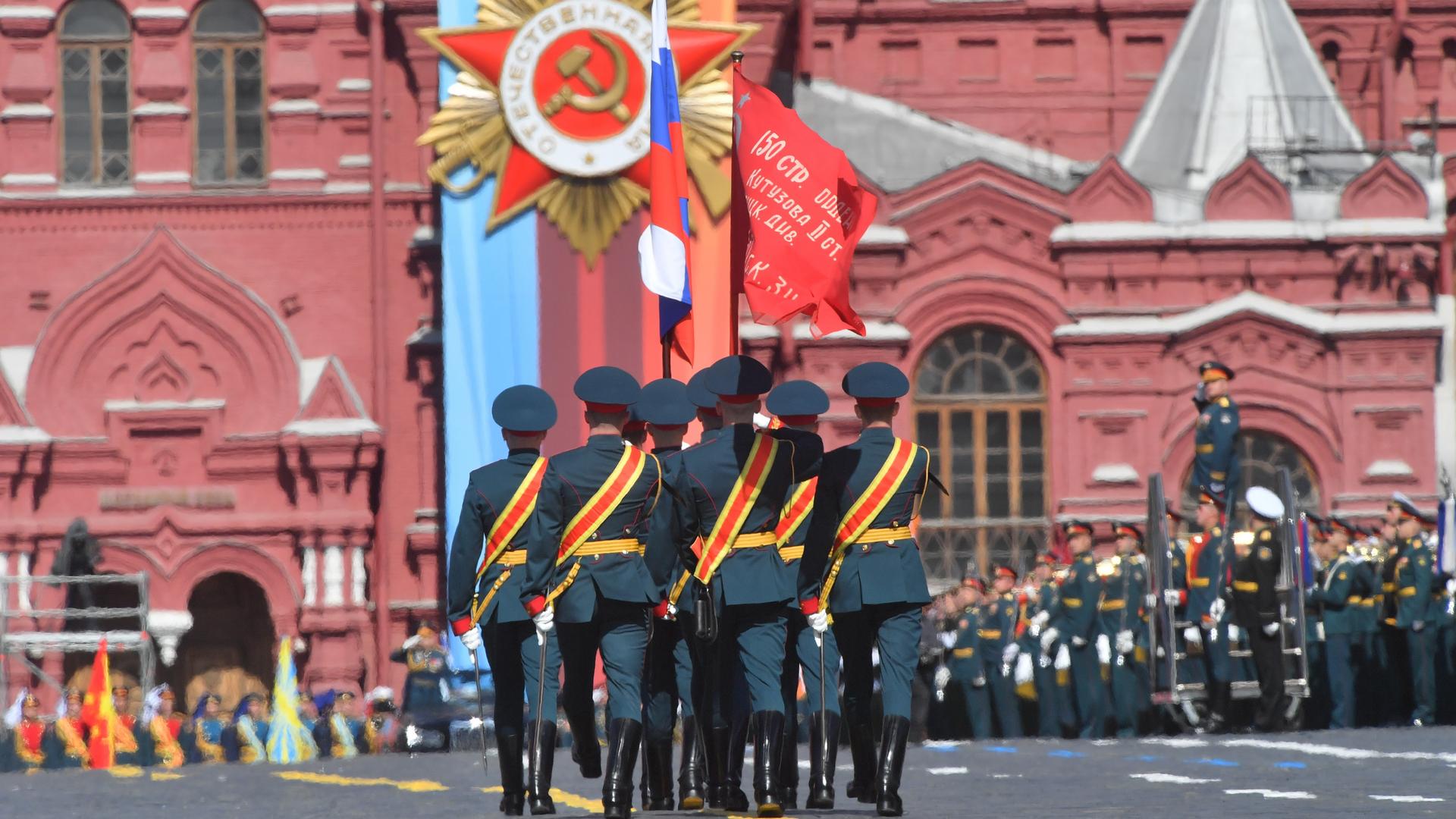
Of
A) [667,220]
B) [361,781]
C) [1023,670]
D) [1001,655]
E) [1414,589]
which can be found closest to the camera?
[667,220]

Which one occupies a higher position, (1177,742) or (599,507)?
(599,507)

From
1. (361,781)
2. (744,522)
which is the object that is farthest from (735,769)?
(361,781)

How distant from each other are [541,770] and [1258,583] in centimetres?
752

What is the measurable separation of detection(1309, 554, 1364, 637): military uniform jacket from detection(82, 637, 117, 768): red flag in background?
8679 mm

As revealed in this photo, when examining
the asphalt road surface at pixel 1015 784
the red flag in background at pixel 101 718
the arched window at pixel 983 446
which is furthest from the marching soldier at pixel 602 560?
the arched window at pixel 983 446

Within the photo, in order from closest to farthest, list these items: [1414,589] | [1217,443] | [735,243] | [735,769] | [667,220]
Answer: [735,769], [667,220], [735,243], [1217,443], [1414,589]

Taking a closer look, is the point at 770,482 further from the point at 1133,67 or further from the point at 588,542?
the point at 1133,67

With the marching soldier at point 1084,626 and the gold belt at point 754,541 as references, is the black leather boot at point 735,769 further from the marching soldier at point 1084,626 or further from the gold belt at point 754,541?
the marching soldier at point 1084,626

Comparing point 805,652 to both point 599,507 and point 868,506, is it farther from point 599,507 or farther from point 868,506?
point 599,507

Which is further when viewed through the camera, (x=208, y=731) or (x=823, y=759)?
(x=208, y=731)

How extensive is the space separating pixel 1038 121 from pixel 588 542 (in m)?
16.9

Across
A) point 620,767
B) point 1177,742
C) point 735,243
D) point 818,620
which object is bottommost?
point 1177,742

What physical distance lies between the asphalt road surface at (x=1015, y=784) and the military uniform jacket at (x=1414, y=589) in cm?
161

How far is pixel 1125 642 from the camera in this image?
18.0m
